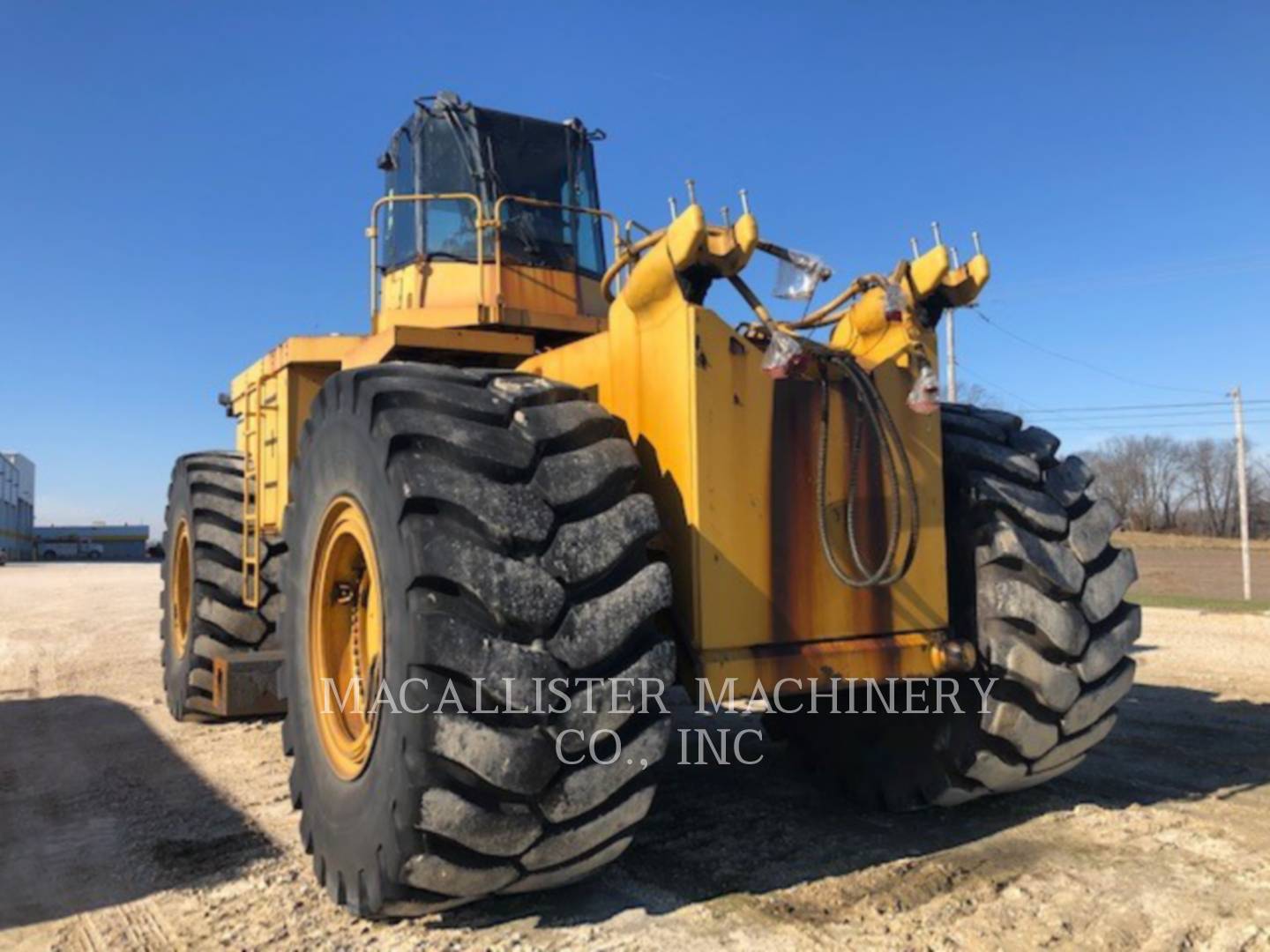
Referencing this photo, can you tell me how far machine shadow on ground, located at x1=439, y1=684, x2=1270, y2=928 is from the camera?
3.77 m

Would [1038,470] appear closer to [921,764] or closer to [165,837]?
[921,764]

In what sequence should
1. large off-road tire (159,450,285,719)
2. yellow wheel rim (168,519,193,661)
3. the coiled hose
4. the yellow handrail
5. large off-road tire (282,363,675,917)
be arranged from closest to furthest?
1. large off-road tire (282,363,675,917)
2. the coiled hose
3. the yellow handrail
4. large off-road tire (159,450,285,719)
5. yellow wheel rim (168,519,193,661)

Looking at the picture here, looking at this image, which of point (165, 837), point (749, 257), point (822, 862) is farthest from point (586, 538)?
point (165, 837)

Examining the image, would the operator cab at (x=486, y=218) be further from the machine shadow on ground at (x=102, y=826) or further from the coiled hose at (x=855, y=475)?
the machine shadow on ground at (x=102, y=826)

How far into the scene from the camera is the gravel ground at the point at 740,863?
3.47 meters

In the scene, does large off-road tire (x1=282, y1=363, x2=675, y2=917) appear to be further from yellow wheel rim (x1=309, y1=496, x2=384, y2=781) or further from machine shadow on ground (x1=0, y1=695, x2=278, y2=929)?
machine shadow on ground (x1=0, y1=695, x2=278, y2=929)

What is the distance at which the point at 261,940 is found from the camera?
3.52 meters

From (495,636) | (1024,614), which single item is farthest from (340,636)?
(1024,614)

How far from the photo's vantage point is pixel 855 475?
153 inches

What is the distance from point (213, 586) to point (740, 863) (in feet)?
14.8

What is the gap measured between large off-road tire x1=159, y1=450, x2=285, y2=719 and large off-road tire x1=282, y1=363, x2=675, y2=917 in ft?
12.2

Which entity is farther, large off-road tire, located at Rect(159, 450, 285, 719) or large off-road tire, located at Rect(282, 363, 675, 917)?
large off-road tire, located at Rect(159, 450, 285, 719)

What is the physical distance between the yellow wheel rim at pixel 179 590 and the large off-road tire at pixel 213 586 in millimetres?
125

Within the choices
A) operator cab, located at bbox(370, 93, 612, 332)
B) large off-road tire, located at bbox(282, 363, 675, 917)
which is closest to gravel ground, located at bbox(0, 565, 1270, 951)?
large off-road tire, located at bbox(282, 363, 675, 917)
